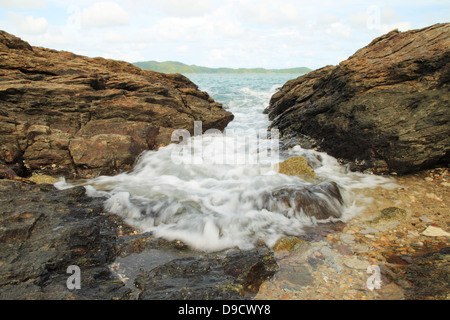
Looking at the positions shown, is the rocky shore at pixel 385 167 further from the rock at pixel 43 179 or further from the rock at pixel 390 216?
the rock at pixel 43 179

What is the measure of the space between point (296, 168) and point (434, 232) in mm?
3741

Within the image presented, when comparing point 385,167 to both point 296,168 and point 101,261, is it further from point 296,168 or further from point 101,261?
point 101,261

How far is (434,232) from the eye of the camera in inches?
183

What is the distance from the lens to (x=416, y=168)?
6.95m

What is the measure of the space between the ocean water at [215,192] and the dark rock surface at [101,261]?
51cm

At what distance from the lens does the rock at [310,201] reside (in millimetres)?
5592

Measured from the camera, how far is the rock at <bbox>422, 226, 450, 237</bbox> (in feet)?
15.0

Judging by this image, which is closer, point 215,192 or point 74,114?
point 215,192

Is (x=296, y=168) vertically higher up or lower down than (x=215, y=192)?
Result: higher up

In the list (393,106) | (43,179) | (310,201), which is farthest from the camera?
(393,106)

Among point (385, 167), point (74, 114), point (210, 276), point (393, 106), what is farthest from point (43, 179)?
point (393, 106)

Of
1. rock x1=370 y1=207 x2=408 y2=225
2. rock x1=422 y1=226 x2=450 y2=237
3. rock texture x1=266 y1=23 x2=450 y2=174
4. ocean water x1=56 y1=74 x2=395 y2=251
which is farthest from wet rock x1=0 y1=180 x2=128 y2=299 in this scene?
rock texture x1=266 y1=23 x2=450 y2=174

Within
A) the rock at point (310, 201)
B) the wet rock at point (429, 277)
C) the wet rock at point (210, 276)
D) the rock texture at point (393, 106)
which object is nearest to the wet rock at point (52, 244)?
the wet rock at point (210, 276)

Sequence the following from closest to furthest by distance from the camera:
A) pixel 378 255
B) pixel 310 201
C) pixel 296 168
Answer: pixel 378 255 < pixel 310 201 < pixel 296 168
